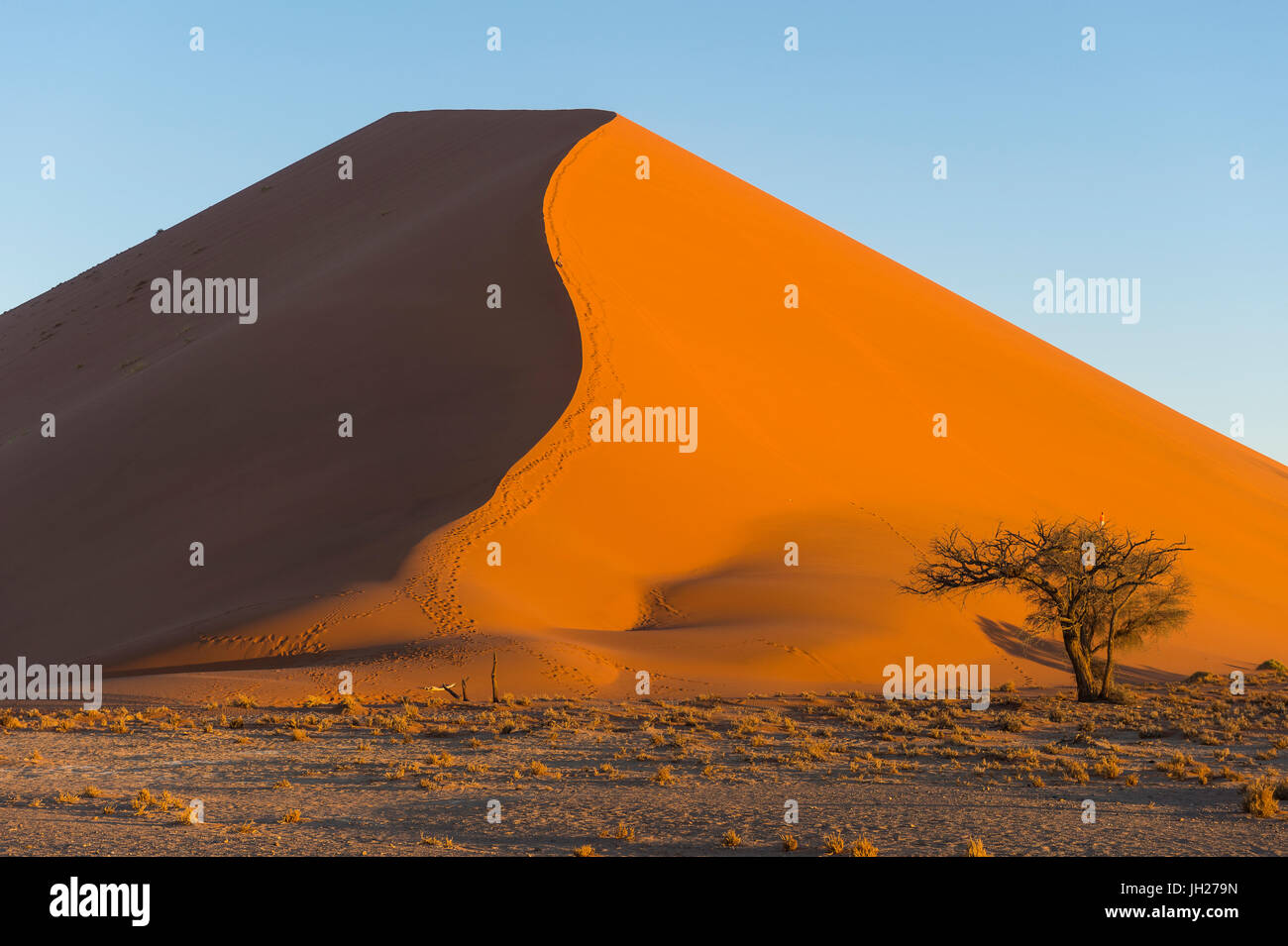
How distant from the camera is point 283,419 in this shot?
106ft

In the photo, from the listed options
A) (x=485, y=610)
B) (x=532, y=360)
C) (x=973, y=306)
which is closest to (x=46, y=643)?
(x=485, y=610)

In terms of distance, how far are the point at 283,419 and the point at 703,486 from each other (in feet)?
38.5

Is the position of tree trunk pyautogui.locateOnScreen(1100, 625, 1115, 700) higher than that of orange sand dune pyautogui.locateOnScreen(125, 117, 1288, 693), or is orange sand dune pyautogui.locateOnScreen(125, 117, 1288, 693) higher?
orange sand dune pyautogui.locateOnScreen(125, 117, 1288, 693)

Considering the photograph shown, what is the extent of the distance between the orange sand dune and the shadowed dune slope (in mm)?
1508

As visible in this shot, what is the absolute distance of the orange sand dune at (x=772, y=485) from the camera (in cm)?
2362

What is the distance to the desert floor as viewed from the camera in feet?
33.4

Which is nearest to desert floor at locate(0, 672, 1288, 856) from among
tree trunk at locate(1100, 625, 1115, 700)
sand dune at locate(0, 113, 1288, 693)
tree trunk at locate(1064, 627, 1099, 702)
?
tree trunk at locate(1064, 627, 1099, 702)

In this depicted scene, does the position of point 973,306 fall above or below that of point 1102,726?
above

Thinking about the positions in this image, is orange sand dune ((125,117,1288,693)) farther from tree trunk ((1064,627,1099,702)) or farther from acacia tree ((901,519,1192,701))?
tree trunk ((1064,627,1099,702))

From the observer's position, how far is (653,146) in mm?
56625

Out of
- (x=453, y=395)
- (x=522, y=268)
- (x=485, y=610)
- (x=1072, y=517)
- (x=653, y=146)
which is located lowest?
(x=485, y=610)
